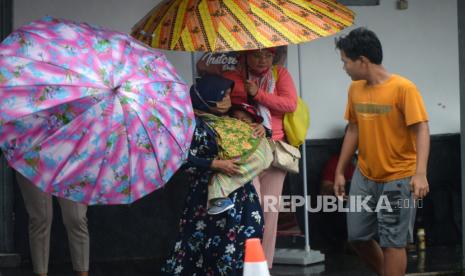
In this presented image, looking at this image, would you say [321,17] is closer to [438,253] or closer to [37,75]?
[37,75]

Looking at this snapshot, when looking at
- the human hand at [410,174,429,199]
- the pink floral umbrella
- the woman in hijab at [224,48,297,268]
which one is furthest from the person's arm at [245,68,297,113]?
the pink floral umbrella

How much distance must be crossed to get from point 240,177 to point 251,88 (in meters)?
0.67

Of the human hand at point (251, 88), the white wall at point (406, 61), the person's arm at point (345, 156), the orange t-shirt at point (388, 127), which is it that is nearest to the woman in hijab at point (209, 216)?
the human hand at point (251, 88)

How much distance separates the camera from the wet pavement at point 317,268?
27.7ft

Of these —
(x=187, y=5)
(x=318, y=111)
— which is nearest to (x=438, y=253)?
(x=318, y=111)

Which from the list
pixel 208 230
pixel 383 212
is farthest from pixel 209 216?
pixel 383 212

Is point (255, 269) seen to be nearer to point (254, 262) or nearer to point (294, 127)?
point (254, 262)

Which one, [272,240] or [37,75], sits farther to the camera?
[272,240]

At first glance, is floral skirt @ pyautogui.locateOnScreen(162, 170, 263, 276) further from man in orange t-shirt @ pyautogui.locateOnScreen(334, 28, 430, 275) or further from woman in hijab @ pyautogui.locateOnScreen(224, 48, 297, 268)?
man in orange t-shirt @ pyautogui.locateOnScreen(334, 28, 430, 275)

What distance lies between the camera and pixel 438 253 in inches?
378

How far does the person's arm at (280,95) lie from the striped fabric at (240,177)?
35cm

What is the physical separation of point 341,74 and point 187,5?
285cm

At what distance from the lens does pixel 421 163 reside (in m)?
6.72

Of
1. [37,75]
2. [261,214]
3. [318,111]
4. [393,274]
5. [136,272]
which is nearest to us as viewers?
[37,75]
